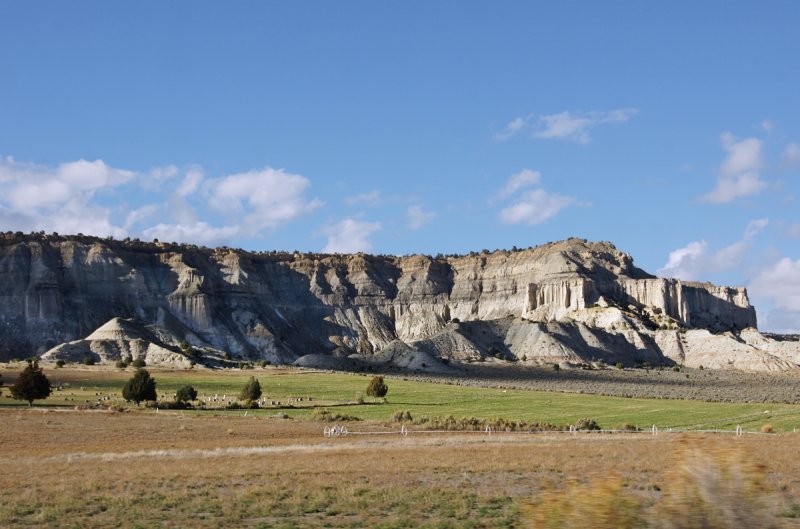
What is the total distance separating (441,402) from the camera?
255 feet

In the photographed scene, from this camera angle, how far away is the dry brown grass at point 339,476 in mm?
18188

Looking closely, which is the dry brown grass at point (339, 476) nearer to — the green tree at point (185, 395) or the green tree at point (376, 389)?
the green tree at point (185, 395)

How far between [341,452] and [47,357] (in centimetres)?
10297

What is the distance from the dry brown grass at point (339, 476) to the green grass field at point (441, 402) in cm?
1423

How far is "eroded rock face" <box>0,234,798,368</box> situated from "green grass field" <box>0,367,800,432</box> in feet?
144

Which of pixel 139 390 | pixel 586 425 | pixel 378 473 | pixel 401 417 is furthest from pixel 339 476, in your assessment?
pixel 139 390

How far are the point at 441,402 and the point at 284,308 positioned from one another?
114099 millimetres

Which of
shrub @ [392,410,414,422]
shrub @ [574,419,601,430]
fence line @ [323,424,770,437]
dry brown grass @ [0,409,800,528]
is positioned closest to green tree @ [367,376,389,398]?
shrub @ [392,410,414,422]

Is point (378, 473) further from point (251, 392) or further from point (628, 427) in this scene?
point (251, 392)

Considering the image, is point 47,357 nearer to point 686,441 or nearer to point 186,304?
point 186,304

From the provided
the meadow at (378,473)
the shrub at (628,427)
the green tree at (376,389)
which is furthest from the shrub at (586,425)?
the green tree at (376,389)

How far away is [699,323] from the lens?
196 metres

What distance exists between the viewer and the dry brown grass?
18.2 meters

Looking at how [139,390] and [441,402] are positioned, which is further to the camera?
[441,402]
